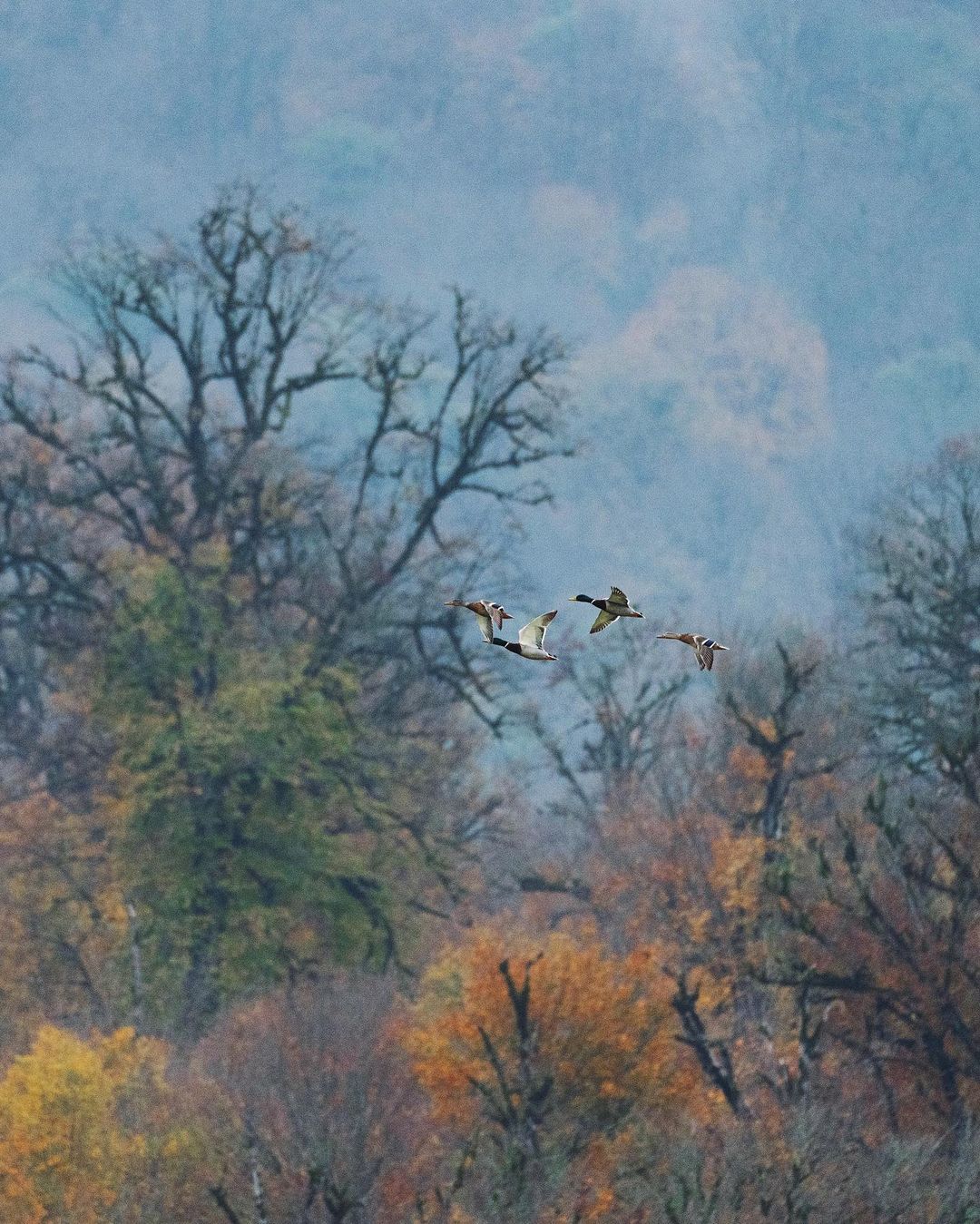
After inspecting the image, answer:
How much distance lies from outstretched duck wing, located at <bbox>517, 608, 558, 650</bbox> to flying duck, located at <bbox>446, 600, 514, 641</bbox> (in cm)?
10

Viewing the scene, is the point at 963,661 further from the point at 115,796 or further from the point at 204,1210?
the point at 204,1210

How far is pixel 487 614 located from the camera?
5.75 m

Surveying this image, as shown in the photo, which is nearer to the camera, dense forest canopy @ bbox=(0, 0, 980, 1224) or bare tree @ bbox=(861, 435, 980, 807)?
dense forest canopy @ bbox=(0, 0, 980, 1224)

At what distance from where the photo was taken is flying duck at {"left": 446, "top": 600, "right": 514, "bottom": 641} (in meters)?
5.67

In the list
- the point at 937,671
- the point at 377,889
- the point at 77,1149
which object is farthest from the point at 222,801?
the point at 937,671

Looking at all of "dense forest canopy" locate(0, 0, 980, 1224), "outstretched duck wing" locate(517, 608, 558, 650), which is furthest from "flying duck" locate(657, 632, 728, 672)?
"dense forest canopy" locate(0, 0, 980, 1224)

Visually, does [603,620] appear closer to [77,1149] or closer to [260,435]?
[77,1149]

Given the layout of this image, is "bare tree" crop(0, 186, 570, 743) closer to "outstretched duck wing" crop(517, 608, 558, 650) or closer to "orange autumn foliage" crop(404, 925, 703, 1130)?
"orange autumn foliage" crop(404, 925, 703, 1130)

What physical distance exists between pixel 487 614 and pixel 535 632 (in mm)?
171

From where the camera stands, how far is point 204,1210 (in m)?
21.1

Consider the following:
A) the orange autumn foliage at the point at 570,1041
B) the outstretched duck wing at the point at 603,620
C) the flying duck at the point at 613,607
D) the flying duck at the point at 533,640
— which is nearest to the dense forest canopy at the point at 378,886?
the orange autumn foliage at the point at 570,1041

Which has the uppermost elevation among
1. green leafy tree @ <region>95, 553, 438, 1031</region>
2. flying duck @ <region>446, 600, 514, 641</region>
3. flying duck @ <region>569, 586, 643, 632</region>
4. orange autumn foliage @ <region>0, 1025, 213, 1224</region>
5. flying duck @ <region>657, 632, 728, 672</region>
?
green leafy tree @ <region>95, 553, 438, 1031</region>

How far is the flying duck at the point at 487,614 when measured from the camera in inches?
223

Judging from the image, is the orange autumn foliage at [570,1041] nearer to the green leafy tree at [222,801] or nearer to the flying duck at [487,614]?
the green leafy tree at [222,801]
